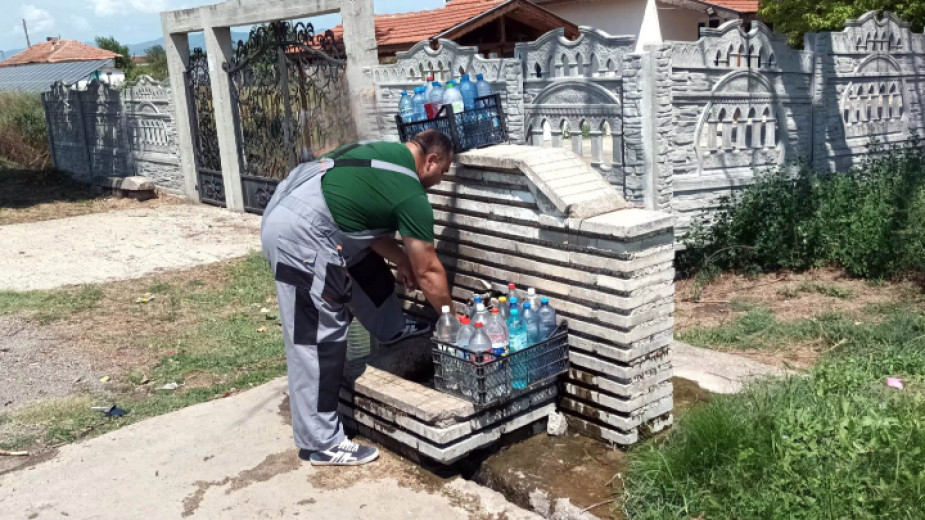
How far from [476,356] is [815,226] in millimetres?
4754

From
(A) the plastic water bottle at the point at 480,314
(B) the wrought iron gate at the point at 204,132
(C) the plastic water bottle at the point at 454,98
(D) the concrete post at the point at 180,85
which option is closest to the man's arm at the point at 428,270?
(A) the plastic water bottle at the point at 480,314

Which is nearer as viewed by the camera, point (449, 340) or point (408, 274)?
point (449, 340)

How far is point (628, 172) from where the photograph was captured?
23.9ft

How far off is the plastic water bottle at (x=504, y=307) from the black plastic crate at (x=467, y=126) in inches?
36.6

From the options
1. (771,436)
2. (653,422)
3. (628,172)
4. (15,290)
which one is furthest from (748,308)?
(15,290)

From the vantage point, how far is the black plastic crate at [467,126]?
453 centimetres

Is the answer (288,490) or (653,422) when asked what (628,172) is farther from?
(288,490)

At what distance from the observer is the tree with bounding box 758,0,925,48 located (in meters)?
11.0

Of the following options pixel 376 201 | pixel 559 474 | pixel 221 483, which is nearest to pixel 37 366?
pixel 221 483

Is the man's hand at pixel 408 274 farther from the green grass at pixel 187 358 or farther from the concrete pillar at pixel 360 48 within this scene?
the concrete pillar at pixel 360 48

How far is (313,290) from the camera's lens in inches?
154

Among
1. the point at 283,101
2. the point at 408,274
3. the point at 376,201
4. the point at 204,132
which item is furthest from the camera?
the point at 204,132

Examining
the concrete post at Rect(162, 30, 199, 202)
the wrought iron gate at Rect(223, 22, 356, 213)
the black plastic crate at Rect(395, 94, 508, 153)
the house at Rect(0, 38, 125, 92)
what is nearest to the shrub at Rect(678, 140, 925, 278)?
the black plastic crate at Rect(395, 94, 508, 153)

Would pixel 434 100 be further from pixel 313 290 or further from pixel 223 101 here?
pixel 223 101
